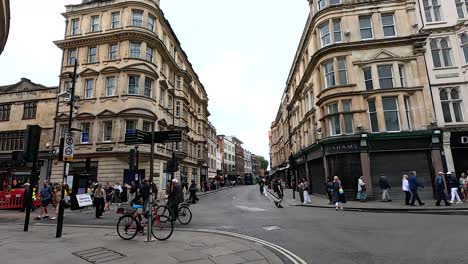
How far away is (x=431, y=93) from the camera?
21062 mm

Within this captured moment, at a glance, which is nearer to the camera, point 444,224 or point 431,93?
point 444,224

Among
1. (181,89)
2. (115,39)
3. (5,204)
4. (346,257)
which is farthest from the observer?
(181,89)

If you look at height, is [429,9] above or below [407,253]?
above

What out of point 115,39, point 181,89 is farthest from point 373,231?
point 181,89

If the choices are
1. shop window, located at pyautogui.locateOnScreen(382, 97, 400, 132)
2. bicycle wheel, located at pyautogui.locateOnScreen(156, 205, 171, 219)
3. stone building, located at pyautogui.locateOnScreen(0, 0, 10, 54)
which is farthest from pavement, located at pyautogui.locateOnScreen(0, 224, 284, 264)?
shop window, located at pyautogui.locateOnScreen(382, 97, 400, 132)

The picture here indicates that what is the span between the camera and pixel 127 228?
8.41m

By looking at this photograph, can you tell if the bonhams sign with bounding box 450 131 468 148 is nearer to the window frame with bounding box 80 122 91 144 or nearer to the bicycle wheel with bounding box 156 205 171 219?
the bicycle wheel with bounding box 156 205 171 219

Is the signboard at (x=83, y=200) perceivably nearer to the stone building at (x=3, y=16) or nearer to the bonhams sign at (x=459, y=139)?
the stone building at (x=3, y=16)

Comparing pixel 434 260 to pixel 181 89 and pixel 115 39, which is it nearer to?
pixel 115 39

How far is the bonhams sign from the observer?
2002cm

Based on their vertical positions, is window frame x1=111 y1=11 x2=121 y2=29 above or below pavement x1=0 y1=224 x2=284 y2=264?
above

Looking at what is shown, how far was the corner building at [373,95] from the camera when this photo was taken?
66.9ft

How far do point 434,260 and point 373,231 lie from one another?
3.37 meters

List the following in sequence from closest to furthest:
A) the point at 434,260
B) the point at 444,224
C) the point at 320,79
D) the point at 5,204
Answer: the point at 434,260 < the point at 444,224 < the point at 5,204 < the point at 320,79
